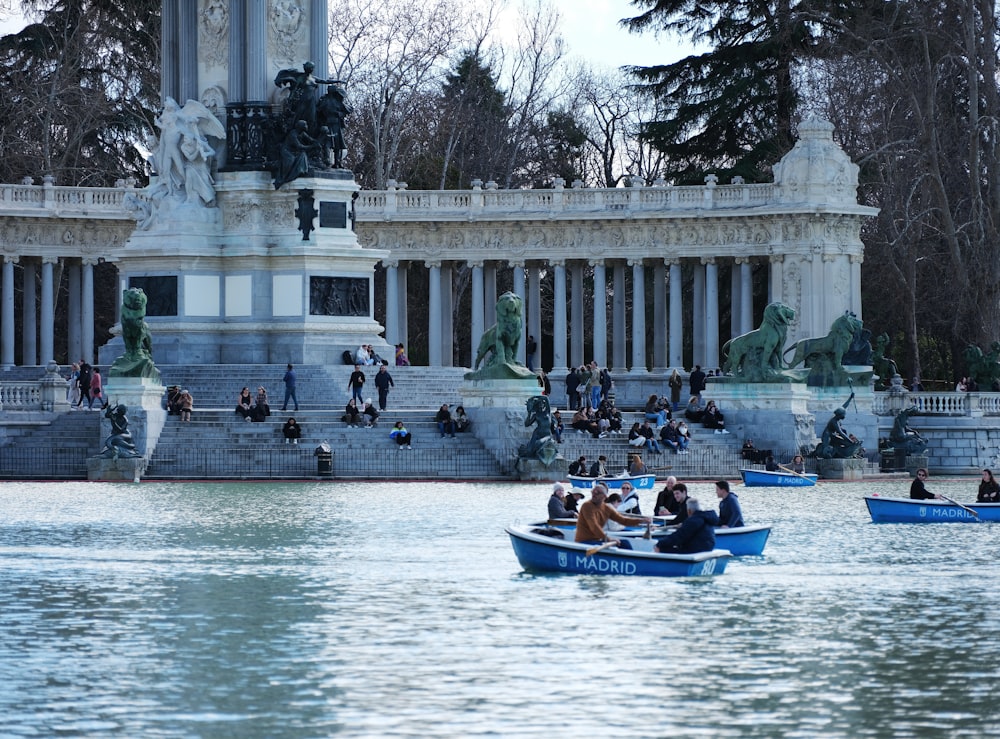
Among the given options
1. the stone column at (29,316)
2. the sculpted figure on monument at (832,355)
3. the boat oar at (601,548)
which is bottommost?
the boat oar at (601,548)

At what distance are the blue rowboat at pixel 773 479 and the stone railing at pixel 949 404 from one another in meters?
11.9

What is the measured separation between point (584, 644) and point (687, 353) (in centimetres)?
7526

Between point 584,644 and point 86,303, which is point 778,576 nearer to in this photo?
point 584,644

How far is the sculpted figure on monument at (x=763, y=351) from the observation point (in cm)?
6216

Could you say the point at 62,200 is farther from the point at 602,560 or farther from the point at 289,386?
the point at 602,560

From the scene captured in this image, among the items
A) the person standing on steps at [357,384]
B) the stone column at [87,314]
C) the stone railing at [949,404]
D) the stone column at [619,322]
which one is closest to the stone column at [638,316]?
the stone column at [619,322]

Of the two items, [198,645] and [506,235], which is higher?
[506,235]

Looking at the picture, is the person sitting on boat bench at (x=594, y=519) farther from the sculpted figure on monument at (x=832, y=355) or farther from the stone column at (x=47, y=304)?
the stone column at (x=47, y=304)

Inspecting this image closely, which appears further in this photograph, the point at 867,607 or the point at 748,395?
the point at 748,395

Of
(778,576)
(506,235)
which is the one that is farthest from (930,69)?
(778,576)

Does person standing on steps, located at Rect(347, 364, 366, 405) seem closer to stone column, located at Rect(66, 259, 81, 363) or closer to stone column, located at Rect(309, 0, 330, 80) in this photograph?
stone column, located at Rect(309, 0, 330, 80)

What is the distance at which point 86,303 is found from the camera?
83.3 meters

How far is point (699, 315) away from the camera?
287 ft

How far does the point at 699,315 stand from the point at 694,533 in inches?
2116
